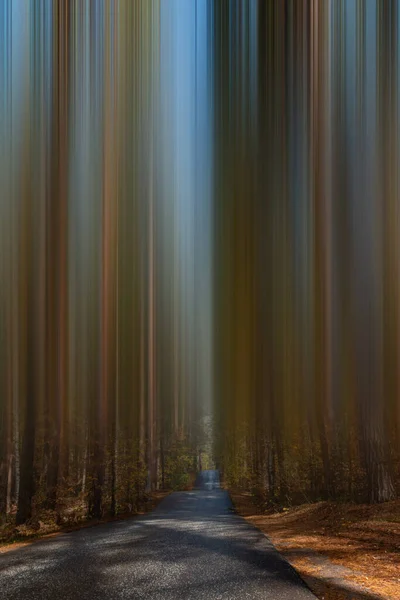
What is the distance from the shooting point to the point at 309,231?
1034 inches

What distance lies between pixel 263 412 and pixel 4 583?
23.4 meters

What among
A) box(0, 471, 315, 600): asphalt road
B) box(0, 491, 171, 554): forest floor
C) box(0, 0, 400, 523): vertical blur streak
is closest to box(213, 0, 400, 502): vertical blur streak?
box(0, 0, 400, 523): vertical blur streak

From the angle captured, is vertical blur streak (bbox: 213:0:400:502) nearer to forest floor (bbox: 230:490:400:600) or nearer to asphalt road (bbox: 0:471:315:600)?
forest floor (bbox: 230:490:400:600)

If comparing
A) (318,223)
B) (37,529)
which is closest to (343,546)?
(37,529)

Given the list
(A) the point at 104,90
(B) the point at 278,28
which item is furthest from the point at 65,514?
(B) the point at 278,28

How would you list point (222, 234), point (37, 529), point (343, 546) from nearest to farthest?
point (343, 546) → point (37, 529) → point (222, 234)

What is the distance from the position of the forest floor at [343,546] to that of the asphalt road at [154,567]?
0.37 meters

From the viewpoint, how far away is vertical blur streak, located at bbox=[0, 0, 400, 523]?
64.9 feet

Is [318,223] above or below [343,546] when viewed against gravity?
above

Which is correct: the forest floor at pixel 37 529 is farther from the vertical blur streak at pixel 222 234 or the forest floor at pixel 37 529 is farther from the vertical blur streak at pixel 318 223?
the vertical blur streak at pixel 318 223

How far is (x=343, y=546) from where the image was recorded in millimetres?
9438

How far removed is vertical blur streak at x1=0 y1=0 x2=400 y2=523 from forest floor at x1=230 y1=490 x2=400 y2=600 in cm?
193

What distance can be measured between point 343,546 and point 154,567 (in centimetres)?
375

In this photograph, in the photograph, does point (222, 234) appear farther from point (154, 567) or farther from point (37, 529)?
point (154, 567)
